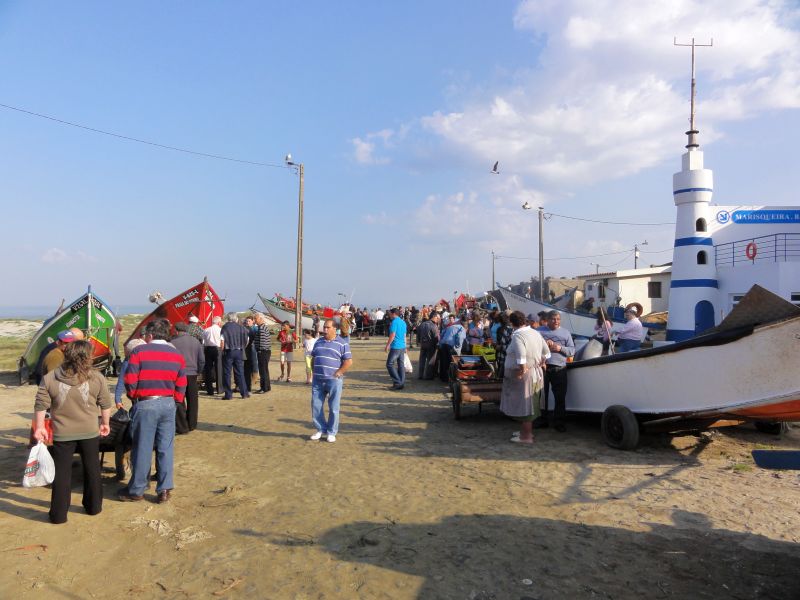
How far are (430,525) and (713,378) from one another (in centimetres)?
371

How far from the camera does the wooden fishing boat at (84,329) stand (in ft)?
47.6

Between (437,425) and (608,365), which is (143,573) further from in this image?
(608,365)

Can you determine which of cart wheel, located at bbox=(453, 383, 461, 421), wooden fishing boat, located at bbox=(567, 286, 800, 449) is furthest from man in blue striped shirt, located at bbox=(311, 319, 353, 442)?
wooden fishing boat, located at bbox=(567, 286, 800, 449)

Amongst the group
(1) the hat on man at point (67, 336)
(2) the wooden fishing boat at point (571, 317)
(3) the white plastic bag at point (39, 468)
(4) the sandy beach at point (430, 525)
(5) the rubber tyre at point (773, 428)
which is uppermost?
(2) the wooden fishing boat at point (571, 317)

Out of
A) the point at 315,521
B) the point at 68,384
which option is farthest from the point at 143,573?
the point at 68,384

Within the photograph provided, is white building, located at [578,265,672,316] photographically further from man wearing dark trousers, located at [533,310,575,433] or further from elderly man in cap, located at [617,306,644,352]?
man wearing dark trousers, located at [533,310,575,433]

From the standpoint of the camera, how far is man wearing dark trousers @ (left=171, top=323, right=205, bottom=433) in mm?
7914

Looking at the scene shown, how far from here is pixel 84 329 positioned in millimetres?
14516

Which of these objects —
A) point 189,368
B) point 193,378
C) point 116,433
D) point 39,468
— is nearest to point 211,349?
point 193,378

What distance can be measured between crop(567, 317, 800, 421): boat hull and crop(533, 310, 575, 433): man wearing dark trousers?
0.68 meters

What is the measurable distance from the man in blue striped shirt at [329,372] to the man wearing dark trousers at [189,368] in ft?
6.36

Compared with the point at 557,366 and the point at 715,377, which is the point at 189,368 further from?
the point at 715,377

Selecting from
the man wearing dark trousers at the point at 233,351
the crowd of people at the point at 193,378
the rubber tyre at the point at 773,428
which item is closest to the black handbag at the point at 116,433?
the crowd of people at the point at 193,378

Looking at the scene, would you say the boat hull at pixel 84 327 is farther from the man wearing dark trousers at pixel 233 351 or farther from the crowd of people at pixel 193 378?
the man wearing dark trousers at pixel 233 351
